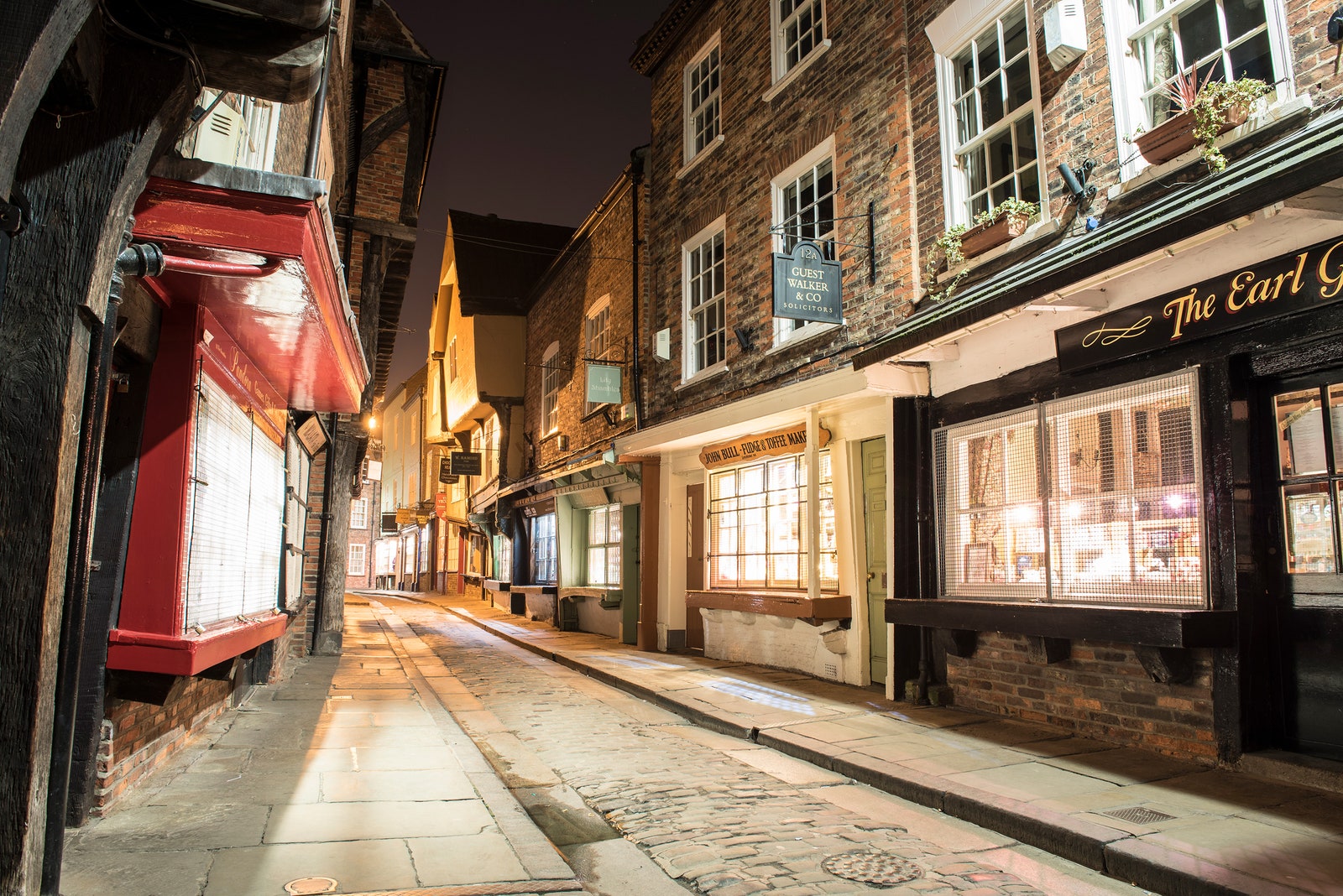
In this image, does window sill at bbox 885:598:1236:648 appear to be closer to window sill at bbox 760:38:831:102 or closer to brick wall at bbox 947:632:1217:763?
brick wall at bbox 947:632:1217:763

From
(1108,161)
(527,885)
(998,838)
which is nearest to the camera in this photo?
(527,885)

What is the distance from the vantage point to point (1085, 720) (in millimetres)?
6496

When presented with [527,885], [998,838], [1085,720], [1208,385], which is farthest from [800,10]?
[527,885]

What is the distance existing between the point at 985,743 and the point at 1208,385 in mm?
3030

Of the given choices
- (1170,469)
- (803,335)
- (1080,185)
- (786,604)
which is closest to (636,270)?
(803,335)

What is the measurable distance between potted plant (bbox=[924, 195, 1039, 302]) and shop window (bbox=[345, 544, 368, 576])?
49241mm

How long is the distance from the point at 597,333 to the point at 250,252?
518 inches

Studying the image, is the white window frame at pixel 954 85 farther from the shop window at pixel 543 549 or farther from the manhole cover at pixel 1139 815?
the shop window at pixel 543 549

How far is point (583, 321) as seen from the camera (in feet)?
58.0

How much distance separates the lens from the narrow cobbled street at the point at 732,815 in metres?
3.96

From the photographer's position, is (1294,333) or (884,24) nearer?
(1294,333)

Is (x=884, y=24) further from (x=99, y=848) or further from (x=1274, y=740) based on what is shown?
(x=99, y=848)

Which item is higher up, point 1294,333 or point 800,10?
point 800,10

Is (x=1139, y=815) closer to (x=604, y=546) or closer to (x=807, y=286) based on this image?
(x=807, y=286)
